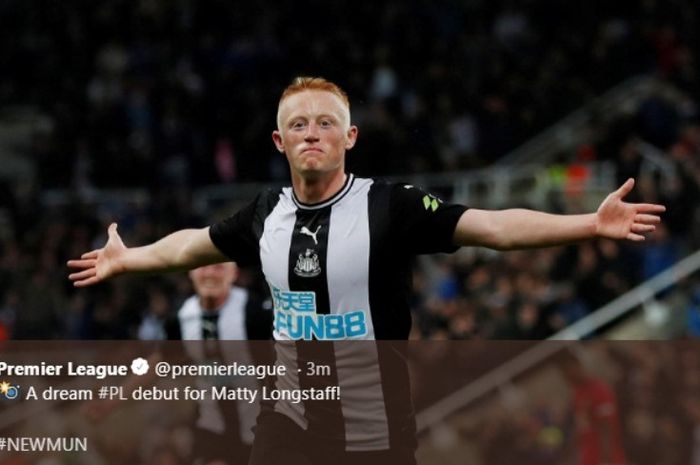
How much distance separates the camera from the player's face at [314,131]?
683cm

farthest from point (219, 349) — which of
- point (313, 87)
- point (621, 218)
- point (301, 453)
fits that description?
point (621, 218)

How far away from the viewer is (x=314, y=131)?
6.84 meters

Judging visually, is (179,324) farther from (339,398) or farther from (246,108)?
(246,108)

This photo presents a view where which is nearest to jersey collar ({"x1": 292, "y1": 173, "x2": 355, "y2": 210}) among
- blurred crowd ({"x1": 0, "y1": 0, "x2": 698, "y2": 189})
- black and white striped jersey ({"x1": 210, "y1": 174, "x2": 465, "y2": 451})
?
black and white striped jersey ({"x1": 210, "y1": 174, "x2": 465, "y2": 451})

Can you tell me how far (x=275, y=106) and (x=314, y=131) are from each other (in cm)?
1510

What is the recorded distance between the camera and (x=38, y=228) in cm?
1989

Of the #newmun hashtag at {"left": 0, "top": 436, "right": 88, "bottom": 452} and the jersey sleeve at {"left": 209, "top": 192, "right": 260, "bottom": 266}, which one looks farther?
the #newmun hashtag at {"left": 0, "top": 436, "right": 88, "bottom": 452}

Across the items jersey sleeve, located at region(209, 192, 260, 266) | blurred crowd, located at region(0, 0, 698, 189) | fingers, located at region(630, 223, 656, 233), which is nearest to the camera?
fingers, located at region(630, 223, 656, 233)

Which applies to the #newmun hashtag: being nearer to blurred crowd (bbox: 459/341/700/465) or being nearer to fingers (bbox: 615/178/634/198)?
blurred crowd (bbox: 459/341/700/465)

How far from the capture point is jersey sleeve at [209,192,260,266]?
280 inches

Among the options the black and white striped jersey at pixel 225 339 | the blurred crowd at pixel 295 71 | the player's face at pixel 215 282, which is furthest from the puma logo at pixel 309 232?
the blurred crowd at pixel 295 71

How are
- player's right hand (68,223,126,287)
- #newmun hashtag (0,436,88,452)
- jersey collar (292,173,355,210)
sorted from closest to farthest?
jersey collar (292,173,355,210)
player's right hand (68,223,126,287)
#newmun hashtag (0,436,88,452)

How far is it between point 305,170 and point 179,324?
2.99 metres

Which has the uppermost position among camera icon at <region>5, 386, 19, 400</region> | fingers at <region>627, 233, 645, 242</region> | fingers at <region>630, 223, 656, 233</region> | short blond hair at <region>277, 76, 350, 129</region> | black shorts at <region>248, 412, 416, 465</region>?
short blond hair at <region>277, 76, 350, 129</region>
